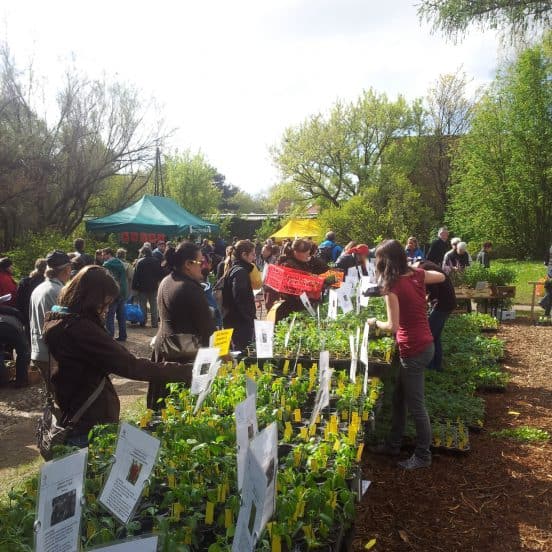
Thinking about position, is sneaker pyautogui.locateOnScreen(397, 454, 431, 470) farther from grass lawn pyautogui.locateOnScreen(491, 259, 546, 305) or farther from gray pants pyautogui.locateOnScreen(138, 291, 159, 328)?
grass lawn pyautogui.locateOnScreen(491, 259, 546, 305)

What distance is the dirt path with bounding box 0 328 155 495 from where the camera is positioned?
442 centimetres

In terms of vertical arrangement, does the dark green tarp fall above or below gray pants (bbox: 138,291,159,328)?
above

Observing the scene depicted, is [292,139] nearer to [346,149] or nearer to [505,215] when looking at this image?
[346,149]

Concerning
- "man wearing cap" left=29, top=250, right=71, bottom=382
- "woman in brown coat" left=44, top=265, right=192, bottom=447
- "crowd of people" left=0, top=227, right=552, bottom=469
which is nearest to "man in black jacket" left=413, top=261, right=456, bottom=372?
"crowd of people" left=0, top=227, right=552, bottom=469

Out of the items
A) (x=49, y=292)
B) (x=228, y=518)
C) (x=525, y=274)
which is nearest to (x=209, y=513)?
(x=228, y=518)

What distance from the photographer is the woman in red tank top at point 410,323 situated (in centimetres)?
392

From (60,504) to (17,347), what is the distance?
6078 millimetres

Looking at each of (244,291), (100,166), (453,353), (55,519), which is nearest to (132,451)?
(55,519)

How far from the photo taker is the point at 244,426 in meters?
1.76

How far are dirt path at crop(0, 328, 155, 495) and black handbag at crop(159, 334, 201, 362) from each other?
5.03ft

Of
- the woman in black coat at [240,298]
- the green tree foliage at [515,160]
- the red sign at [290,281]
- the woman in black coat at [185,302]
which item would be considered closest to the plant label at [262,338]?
the woman in black coat at [185,302]

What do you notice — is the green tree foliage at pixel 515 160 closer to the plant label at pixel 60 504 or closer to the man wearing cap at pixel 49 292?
the man wearing cap at pixel 49 292

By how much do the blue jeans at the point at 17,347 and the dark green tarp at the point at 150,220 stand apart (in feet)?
30.3

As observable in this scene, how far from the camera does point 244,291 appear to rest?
5.45m
